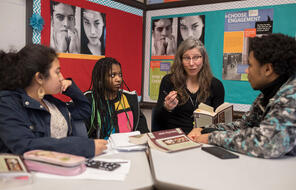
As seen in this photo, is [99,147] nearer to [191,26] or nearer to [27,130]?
[27,130]

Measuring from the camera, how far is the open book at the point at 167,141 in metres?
1.22

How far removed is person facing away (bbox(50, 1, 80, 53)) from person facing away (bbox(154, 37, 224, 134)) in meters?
0.84

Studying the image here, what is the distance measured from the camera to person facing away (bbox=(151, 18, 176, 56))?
267 cm

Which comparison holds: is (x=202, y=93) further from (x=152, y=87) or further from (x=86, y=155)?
(x=86, y=155)

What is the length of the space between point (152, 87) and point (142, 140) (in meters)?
1.52

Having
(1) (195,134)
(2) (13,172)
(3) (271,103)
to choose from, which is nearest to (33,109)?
(2) (13,172)

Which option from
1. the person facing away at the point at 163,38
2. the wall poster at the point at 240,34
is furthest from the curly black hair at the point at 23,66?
the wall poster at the point at 240,34

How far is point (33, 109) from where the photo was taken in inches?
47.6

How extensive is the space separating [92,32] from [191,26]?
1003 millimetres

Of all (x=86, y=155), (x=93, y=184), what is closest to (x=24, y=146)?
(x=86, y=155)

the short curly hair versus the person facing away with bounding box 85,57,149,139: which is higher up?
the short curly hair

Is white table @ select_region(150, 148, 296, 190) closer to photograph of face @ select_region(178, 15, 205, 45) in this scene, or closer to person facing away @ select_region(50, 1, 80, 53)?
person facing away @ select_region(50, 1, 80, 53)

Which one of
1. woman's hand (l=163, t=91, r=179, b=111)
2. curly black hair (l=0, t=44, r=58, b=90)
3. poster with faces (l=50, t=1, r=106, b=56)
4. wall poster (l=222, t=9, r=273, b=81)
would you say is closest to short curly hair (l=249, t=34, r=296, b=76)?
woman's hand (l=163, t=91, r=179, b=111)

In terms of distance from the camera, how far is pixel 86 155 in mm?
1103
